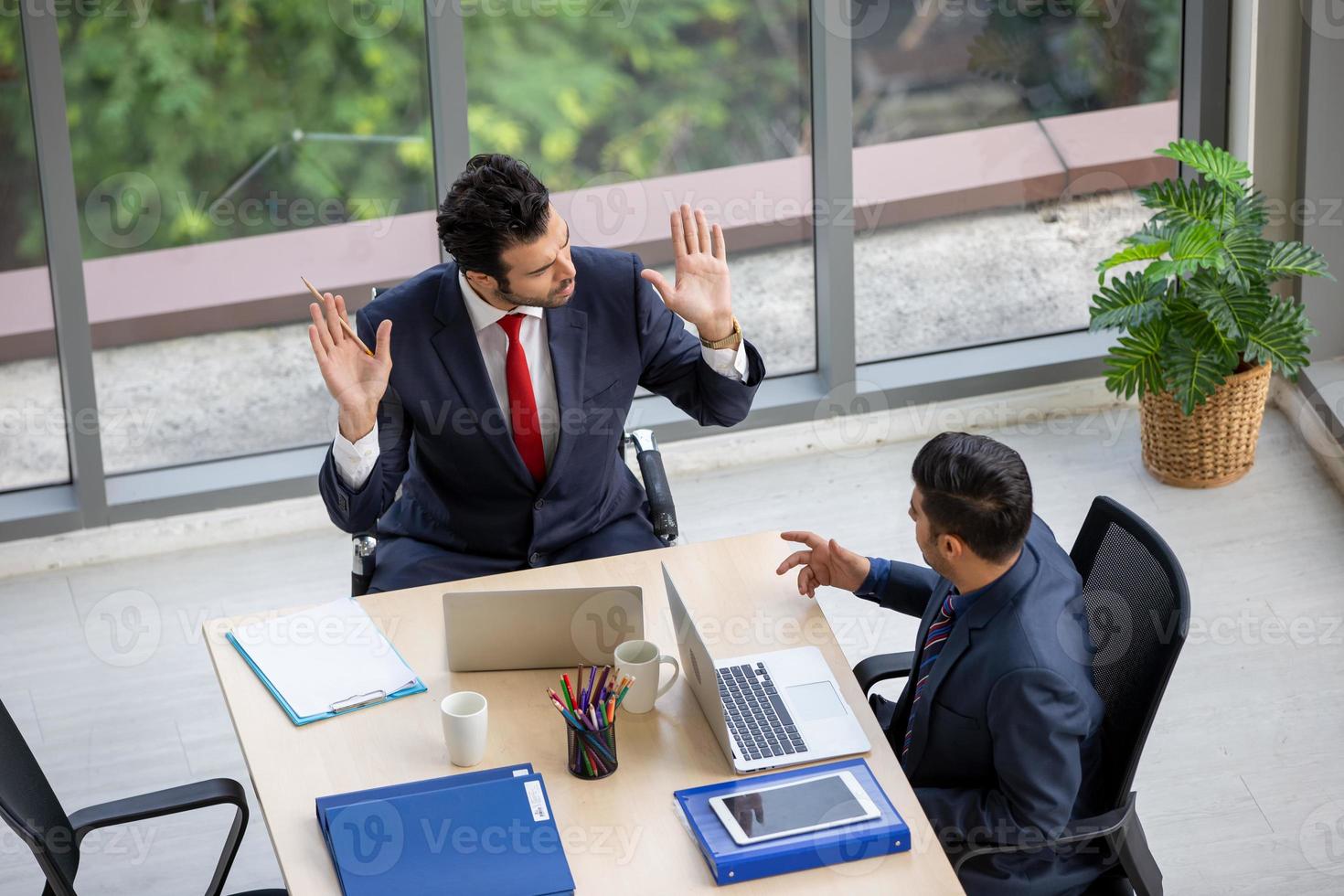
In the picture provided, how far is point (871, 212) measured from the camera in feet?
16.3

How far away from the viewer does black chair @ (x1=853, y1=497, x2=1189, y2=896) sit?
228 centimetres

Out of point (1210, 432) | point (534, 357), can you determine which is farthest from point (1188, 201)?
point (534, 357)

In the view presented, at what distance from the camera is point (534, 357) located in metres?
3.25

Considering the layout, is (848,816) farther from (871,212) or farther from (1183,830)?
(871,212)

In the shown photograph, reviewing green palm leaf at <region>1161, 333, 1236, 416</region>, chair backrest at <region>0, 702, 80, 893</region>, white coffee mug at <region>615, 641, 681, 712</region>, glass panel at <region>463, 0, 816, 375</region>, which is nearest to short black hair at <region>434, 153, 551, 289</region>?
white coffee mug at <region>615, 641, 681, 712</region>

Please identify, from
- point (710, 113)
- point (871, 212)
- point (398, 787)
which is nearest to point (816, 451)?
point (871, 212)

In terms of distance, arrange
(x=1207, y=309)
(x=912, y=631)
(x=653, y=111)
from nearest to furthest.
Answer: (x=912, y=631) → (x=1207, y=309) → (x=653, y=111)

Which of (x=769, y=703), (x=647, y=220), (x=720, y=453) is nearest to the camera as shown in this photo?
(x=769, y=703)

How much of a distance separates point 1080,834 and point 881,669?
1.71 feet

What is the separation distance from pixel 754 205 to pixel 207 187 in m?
1.66

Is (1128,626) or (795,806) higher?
(1128,626)

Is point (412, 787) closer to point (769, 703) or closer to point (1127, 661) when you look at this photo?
point (769, 703)

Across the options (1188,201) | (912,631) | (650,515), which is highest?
(1188,201)

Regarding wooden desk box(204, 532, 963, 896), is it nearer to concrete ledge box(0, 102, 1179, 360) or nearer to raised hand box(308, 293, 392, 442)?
raised hand box(308, 293, 392, 442)
